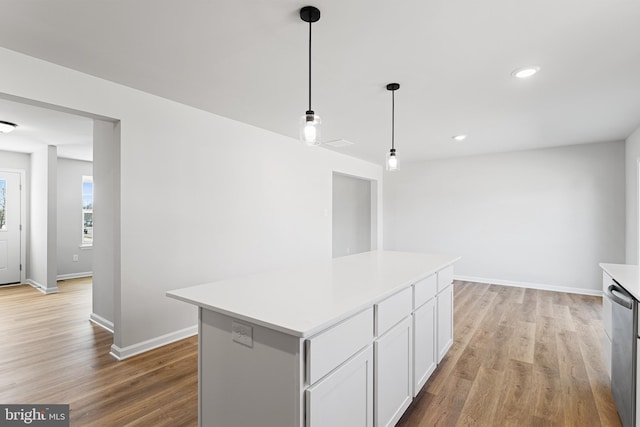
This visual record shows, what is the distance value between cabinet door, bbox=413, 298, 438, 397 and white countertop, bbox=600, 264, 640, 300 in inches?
43.6

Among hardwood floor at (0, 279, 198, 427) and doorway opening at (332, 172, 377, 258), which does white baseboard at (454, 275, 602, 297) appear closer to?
doorway opening at (332, 172, 377, 258)

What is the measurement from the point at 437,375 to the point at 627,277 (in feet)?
4.73

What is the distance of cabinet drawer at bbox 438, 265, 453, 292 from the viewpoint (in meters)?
2.58

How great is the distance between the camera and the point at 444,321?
2.71m

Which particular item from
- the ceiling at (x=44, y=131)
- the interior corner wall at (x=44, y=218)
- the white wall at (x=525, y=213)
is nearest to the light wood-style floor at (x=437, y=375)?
the interior corner wall at (x=44, y=218)

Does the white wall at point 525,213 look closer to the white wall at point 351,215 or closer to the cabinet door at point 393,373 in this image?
the white wall at point 351,215

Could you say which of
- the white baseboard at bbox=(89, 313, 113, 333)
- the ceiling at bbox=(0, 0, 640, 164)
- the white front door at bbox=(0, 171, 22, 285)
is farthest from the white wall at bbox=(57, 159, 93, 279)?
the ceiling at bbox=(0, 0, 640, 164)

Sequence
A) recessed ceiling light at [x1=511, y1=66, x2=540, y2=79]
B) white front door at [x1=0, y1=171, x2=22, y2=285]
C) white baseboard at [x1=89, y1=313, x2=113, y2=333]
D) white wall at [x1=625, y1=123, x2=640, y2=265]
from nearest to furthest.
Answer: recessed ceiling light at [x1=511, y1=66, x2=540, y2=79] < white baseboard at [x1=89, y1=313, x2=113, y2=333] < white wall at [x1=625, y1=123, x2=640, y2=265] < white front door at [x1=0, y1=171, x2=22, y2=285]

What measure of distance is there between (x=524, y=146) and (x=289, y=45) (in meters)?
4.61

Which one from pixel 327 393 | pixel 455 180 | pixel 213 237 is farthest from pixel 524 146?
pixel 327 393

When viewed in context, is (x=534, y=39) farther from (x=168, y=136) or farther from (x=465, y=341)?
(x=168, y=136)

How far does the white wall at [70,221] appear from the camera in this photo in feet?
19.8

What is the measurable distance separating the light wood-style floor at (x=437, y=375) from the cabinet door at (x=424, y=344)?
0.42 ft

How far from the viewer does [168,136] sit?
3.02 meters
